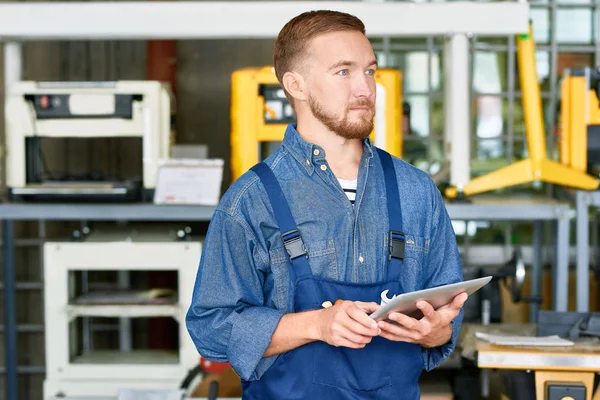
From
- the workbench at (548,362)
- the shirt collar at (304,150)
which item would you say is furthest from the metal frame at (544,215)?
the shirt collar at (304,150)

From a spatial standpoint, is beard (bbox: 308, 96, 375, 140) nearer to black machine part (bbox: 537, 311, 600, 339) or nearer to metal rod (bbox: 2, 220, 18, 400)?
black machine part (bbox: 537, 311, 600, 339)

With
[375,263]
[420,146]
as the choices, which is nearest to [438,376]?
[420,146]

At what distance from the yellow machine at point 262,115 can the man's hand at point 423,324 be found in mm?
1715

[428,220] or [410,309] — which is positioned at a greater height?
[428,220]

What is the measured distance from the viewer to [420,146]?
15.5 feet

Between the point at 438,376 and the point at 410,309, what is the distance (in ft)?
6.69

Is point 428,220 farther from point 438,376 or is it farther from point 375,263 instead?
point 438,376

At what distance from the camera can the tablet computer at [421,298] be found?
1381 millimetres

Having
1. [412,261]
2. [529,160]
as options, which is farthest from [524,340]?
[412,261]

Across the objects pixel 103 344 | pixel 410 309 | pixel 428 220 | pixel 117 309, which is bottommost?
pixel 103 344

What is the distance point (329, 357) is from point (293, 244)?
0.72 feet

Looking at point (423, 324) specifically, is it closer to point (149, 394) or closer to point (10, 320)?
point (149, 394)

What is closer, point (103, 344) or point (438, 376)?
point (438, 376)

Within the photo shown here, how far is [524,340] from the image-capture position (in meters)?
2.67
